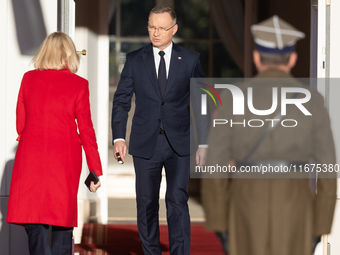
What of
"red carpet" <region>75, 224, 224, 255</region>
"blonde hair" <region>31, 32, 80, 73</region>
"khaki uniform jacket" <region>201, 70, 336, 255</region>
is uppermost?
"blonde hair" <region>31, 32, 80, 73</region>

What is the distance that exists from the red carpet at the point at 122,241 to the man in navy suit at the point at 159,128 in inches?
37.5

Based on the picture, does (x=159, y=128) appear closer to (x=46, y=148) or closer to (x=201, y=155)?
(x=201, y=155)

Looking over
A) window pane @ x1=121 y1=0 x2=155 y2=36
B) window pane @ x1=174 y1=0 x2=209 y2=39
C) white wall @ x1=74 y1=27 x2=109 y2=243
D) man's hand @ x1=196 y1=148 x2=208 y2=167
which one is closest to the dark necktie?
man's hand @ x1=196 y1=148 x2=208 y2=167

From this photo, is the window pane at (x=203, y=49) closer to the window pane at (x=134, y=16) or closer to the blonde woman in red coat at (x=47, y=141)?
the window pane at (x=134, y=16)

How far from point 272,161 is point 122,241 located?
2.80 meters

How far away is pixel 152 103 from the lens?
122 inches

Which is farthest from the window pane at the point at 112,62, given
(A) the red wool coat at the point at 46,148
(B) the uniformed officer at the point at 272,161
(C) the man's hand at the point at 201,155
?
(B) the uniformed officer at the point at 272,161

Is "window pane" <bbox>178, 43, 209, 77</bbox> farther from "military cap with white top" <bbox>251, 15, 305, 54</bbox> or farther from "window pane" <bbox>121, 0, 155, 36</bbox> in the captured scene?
"military cap with white top" <bbox>251, 15, 305, 54</bbox>

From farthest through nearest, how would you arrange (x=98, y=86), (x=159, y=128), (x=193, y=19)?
1. (x=193, y=19)
2. (x=98, y=86)
3. (x=159, y=128)

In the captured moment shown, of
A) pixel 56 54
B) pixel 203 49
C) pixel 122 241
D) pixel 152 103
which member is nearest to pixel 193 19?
pixel 203 49

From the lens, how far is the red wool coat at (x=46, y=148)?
8.68ft

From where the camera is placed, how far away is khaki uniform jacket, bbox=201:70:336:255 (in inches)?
70.8

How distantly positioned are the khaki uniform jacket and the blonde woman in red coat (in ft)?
3.43

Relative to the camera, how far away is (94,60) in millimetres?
5531
